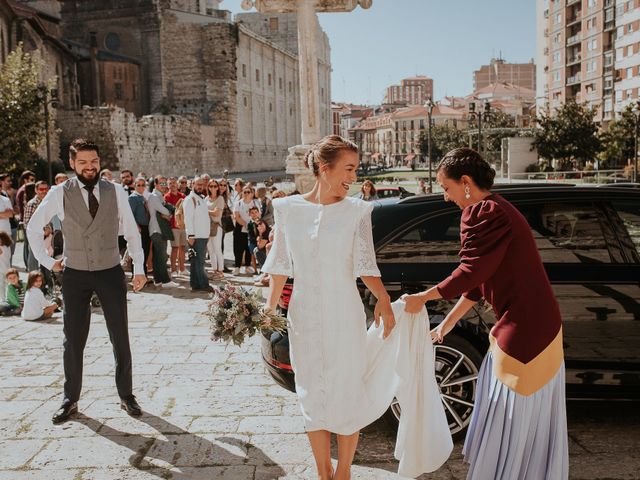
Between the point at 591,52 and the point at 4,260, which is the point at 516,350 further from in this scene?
the point at 591,52

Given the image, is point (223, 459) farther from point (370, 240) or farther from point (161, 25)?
point (161, 25)

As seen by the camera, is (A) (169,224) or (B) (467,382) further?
(A) (169,224)

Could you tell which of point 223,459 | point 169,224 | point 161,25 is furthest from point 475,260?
point 161,25

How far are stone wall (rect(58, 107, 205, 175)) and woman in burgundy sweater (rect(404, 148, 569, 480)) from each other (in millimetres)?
43190

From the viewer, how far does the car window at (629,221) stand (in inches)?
181

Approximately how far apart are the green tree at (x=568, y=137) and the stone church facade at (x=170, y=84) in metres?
27.9

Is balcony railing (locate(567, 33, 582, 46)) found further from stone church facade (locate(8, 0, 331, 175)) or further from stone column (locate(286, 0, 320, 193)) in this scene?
stone column (locate(286, 0, 320, 193))

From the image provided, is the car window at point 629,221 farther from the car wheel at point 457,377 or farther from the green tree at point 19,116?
the green tree at point 19,116

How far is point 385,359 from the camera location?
12.2ft

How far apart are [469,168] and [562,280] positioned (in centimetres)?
160

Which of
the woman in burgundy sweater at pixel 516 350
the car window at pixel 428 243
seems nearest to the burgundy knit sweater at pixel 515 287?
the woman in burgundy sweater at pixel 516 350

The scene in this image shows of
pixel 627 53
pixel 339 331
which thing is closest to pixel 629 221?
pixel 339 331

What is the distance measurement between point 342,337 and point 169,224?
31.1ft

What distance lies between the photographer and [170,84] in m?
61.1
